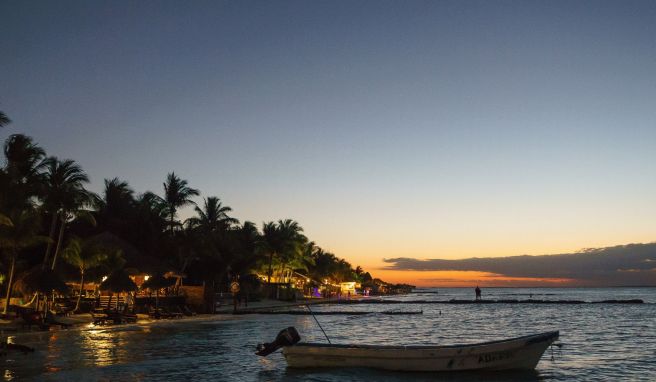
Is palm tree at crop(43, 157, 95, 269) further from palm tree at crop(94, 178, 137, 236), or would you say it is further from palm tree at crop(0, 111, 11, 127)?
palm tree at crop(94, 178, 137, 236)

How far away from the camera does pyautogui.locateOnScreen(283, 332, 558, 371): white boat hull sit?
18047mm

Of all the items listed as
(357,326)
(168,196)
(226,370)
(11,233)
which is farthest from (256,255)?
(226,370)

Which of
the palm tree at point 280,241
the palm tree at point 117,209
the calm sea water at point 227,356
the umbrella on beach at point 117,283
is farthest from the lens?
the palm tree at point 280,241

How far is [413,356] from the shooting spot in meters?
18.0

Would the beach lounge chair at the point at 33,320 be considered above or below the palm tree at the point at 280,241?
below

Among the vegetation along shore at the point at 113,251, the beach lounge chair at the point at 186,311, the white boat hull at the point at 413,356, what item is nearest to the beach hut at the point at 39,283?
the vegetation along shore at the point at 113,251

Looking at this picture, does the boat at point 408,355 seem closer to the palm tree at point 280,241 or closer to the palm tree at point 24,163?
the palm tree at point 24,163

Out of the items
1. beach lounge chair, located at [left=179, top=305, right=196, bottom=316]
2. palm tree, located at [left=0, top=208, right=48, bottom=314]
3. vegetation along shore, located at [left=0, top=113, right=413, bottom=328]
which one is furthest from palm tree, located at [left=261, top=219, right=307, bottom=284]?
A: palm tree, located at [left=0, top=208, right=48, bottom=314]

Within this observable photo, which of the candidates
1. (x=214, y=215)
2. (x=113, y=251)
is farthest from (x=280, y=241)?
(x=113, y=251)

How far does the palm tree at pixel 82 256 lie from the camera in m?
34.7

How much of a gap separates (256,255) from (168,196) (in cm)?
1927

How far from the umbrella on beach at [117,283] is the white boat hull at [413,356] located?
20046mm

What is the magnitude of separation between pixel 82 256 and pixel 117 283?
2.92m

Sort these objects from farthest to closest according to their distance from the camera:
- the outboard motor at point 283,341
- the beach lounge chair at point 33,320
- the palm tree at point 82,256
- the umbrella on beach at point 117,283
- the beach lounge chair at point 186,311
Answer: the beach lounge chair at point 186,311, the umbrella on beach at point 117,283, the palm tree at point 82,256, the beach lounge chair at point 33,320, the outboard motor at point 283,341
